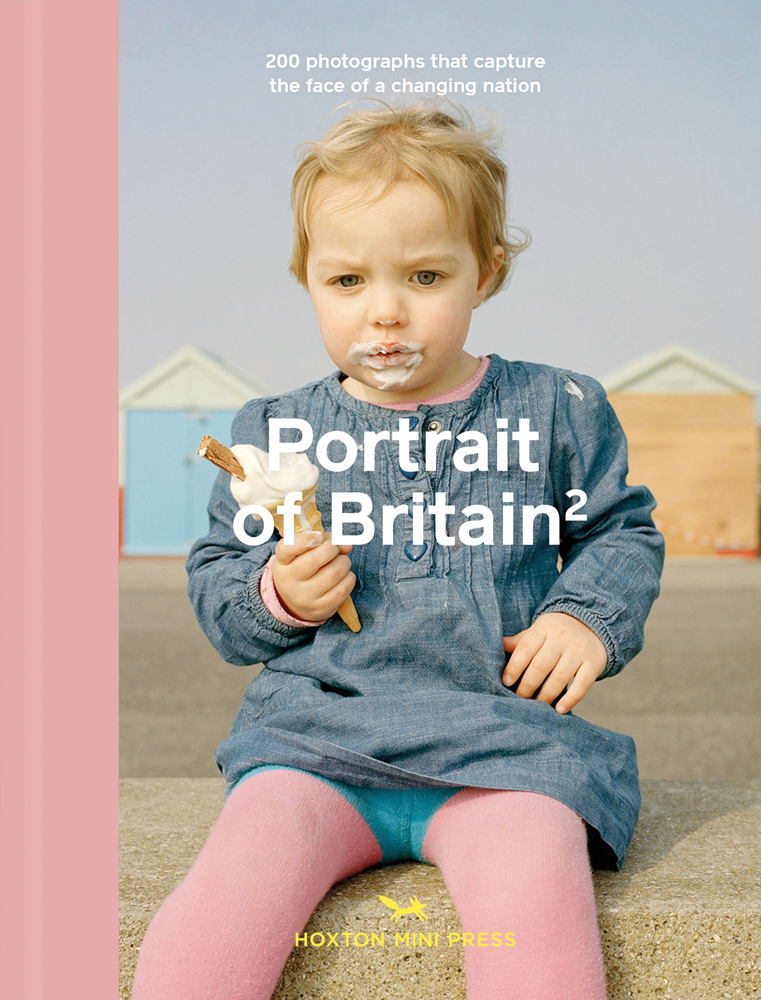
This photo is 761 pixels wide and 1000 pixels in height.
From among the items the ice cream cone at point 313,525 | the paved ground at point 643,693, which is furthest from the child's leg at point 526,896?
the paved ground at point 643,693

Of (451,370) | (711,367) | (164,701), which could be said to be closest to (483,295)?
(451,370)

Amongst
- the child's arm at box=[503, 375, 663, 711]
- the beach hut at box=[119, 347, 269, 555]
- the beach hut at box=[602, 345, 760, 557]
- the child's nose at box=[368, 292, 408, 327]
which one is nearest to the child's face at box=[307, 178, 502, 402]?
the child's nose at box=[368, 292, 408, 327]

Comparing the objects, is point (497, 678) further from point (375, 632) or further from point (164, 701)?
point (164, 701)

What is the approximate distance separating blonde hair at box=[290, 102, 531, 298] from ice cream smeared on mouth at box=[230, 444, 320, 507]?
0.37 meters

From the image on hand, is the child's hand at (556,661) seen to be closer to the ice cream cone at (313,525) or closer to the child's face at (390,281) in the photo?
the ice cream cone at (313,525)

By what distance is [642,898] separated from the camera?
1.33 m

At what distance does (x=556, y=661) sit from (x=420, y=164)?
69 cm

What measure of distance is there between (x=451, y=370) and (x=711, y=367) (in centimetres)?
1274

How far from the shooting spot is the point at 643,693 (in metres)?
4.91

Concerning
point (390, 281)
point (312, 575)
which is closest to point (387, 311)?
point (390, 281)

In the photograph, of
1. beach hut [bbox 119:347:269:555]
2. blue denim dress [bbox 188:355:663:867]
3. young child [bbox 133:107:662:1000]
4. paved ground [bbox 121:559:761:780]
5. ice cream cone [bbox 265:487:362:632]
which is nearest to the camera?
young child [bbox 133:107:662:1000]

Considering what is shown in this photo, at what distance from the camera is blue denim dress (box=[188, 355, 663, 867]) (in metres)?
1.36

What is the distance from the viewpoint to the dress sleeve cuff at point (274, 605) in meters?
1.47

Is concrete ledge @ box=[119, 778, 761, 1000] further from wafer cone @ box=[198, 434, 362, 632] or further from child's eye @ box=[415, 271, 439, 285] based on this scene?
child's eye @ box=[415, 271, 439, 285]
